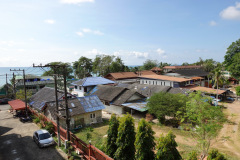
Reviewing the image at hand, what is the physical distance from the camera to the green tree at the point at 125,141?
37.4 ft

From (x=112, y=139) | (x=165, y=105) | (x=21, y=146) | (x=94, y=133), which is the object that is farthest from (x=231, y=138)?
(x=21, y=146)

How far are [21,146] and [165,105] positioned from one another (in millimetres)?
20619

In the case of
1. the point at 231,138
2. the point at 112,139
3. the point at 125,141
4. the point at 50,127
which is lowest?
the point at 231,138

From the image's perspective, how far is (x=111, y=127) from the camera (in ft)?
41.5

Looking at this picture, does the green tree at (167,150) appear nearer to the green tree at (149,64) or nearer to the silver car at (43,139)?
the silver car at (43,139)

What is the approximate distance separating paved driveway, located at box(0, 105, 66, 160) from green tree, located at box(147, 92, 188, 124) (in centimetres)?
1600

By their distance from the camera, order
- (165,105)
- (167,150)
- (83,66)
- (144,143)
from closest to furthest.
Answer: (167,150) < (144,143) < (165,105) < (83,66)

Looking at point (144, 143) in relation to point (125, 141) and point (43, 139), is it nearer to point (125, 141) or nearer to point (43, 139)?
point (125, 141)

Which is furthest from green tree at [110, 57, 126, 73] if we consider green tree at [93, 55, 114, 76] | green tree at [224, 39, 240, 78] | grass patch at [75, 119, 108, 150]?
grass patch at [75, 119, 108, 150]

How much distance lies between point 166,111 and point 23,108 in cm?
2455

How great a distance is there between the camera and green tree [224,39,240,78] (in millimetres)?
43237

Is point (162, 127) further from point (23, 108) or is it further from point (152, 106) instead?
point (23, 108)

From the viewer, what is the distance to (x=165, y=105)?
25234 mm

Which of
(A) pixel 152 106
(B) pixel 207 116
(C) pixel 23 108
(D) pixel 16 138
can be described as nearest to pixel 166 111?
(A) pixel 152 106
